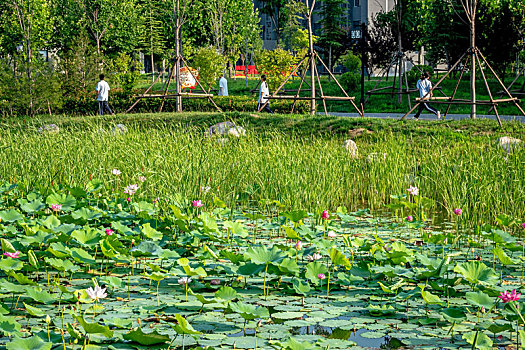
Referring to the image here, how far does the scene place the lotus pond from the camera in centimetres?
311

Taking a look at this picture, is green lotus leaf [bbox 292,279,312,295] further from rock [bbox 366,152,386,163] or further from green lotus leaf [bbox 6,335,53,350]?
rock [bbox 366,152,386,163]

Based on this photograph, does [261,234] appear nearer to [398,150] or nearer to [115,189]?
[115,189]

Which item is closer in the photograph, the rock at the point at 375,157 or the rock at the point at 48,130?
the rock at the point at 375,157

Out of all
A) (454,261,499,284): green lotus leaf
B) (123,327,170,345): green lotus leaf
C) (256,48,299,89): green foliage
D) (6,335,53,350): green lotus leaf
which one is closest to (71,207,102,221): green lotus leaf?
(123,327,170,345): green lotus leaf

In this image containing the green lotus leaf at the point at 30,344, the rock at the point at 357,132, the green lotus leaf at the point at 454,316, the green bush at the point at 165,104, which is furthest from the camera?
the green bush at the point at 165,104

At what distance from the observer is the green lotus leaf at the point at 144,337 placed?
2.86m

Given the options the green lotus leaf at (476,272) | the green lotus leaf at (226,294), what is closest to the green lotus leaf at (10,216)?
the green lotus leaf at (226,294)

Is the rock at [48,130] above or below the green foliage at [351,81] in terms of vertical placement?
below

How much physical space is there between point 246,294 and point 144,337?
1128 millimetres

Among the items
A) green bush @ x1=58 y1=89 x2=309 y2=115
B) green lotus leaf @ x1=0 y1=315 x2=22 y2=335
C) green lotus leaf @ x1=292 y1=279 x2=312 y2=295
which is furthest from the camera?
green bush @ x1=58 y1=89 x2=309 y2=115

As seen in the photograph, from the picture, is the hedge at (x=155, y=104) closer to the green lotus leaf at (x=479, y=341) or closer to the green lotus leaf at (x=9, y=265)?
the green lotus leaf at (x=9, y=265)

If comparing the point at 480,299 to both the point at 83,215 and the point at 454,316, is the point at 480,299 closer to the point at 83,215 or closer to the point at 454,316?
the point at 454,316

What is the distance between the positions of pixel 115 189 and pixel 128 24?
27.6 metres

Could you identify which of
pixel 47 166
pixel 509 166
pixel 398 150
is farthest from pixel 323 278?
pixel 398 150
